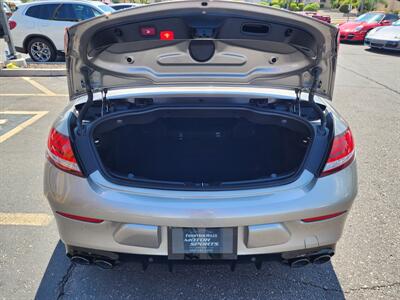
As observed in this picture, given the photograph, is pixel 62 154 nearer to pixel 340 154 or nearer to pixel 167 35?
pixel 167 35

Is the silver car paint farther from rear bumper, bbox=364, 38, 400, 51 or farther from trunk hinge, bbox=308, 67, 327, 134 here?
rear bumper, bbox=364, 38, 400, 51

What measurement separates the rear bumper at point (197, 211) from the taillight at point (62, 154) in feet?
0.13

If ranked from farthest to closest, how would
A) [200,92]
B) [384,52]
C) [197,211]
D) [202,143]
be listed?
[384,52] → [202,143] → [200,92] → [197,211]

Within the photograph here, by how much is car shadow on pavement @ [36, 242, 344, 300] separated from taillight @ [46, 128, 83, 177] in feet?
2.64

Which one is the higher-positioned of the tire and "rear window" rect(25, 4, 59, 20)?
"rear window" rect(25, 4, 59, 20)

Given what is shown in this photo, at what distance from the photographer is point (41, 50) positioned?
31.1 feet

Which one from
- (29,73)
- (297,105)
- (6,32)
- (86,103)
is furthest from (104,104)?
(6,32)

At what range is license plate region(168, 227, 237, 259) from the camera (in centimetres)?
167

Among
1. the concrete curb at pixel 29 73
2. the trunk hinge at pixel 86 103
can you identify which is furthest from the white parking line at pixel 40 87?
the trunk hinge at pixel 86 103

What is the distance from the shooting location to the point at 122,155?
91.9 inches

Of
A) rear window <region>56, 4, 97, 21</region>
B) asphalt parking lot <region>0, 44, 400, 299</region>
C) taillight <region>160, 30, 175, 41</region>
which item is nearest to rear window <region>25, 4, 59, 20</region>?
rear window <region>56, 4, 97, 21</region>

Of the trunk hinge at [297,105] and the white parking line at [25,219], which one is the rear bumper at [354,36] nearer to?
the trunk hinge at [297,105]

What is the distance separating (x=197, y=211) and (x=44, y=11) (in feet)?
31.5

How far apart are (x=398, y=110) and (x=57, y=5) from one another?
28.4 feet
